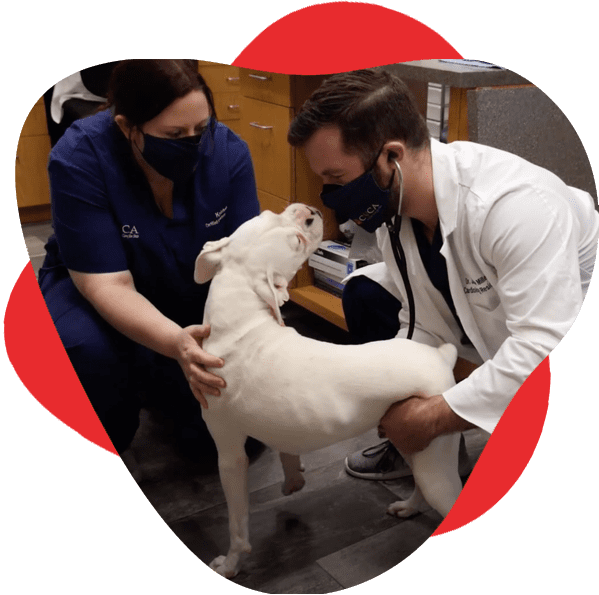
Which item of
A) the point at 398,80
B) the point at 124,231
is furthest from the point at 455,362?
the point at 124,231

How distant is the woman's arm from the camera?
149cm

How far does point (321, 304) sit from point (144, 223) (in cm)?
40

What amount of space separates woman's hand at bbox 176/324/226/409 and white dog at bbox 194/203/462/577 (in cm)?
1

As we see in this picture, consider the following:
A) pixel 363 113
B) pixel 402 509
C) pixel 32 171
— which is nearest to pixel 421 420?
pixel 402 509

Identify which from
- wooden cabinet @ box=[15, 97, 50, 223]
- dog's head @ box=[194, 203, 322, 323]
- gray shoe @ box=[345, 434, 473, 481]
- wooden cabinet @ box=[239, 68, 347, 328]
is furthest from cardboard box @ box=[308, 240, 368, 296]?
wooden cabinet @ box=[15, 97, 50, 223]

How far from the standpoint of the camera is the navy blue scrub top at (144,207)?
154 centimetres

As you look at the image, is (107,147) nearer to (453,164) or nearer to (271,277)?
(271,277)

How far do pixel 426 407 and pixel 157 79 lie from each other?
2.61 ft

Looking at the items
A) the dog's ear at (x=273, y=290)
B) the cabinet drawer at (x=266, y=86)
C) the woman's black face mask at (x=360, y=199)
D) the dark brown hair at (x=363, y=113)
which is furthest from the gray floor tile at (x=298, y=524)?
the cabinet drawer at (x=266, y=86)

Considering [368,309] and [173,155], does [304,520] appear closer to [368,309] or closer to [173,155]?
[368,309]

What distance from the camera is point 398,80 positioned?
A: 60.2 inches

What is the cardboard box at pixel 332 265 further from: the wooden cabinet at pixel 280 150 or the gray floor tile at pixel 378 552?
the gray floor tile at pixel 378 552

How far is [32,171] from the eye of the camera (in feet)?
5.19

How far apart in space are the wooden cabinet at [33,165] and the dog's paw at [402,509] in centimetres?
95
